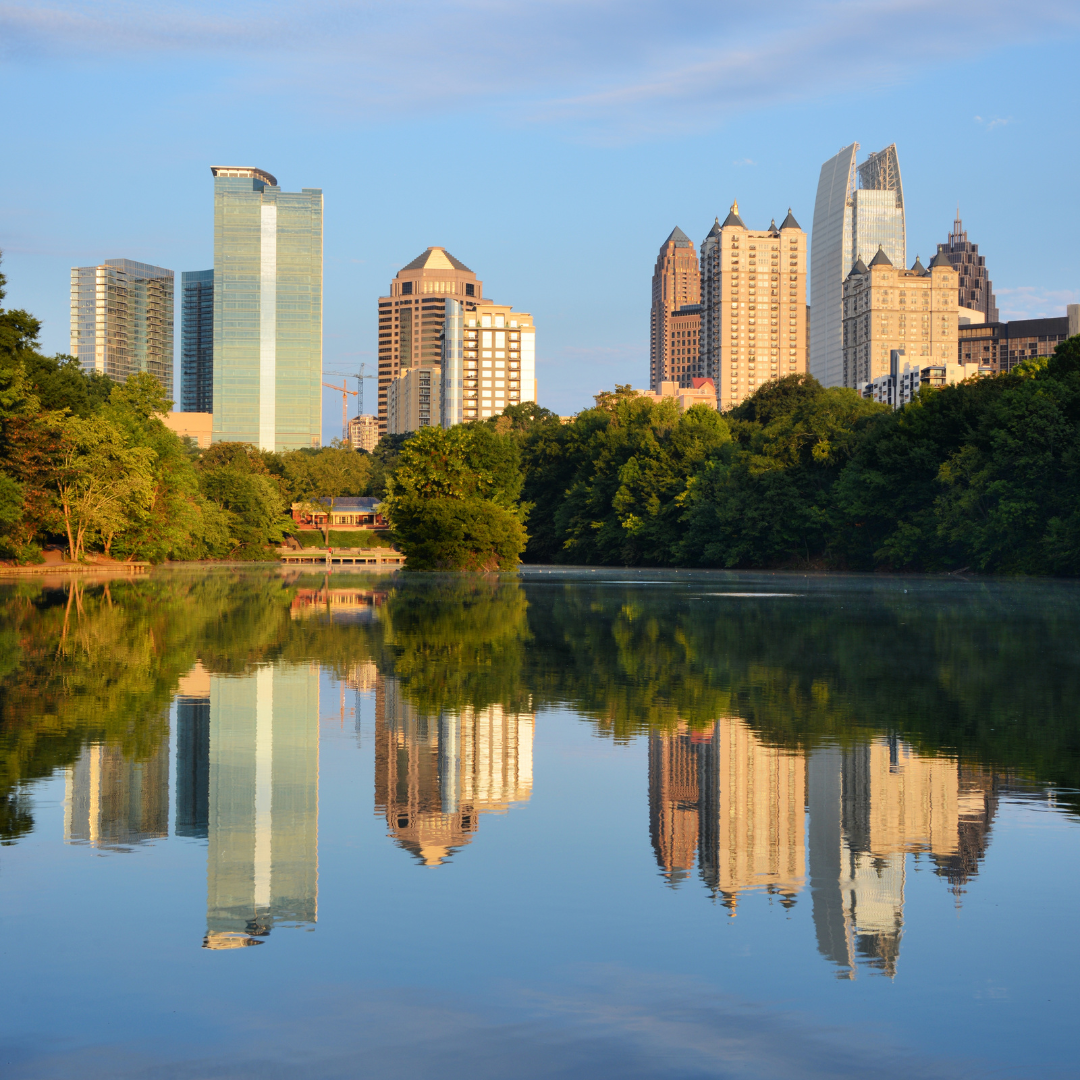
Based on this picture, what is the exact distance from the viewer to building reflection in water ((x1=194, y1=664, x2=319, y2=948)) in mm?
5766

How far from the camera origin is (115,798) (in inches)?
313

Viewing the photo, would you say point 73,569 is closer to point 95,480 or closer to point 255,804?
point 95,480

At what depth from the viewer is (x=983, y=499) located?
58.9m

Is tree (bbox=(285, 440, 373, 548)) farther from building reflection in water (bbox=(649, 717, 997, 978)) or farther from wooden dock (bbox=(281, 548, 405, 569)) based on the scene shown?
building reflection in water (bbox=(649, 717, 997, 978))

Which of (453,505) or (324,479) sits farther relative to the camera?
(324,479)

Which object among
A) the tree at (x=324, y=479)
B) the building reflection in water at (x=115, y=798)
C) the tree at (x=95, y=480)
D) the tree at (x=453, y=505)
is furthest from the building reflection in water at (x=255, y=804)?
the tree at (x=324, y=479)

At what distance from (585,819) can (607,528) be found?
3256 inches

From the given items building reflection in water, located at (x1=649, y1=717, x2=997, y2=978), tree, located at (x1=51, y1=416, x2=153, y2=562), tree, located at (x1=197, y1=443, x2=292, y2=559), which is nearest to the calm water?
building reflection in water, located at (x1=649, y1=717, x2=997, y2=978)

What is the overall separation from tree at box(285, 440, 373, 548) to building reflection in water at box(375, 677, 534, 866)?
121432mm

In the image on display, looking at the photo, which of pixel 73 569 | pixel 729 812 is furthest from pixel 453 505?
pixel 729 812

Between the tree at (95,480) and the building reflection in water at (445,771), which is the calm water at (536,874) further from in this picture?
the tree at (95,480)

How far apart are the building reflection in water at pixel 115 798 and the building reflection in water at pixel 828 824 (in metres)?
3.20

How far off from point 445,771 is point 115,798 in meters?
2.43

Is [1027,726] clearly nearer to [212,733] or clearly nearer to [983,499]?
[212,733]
